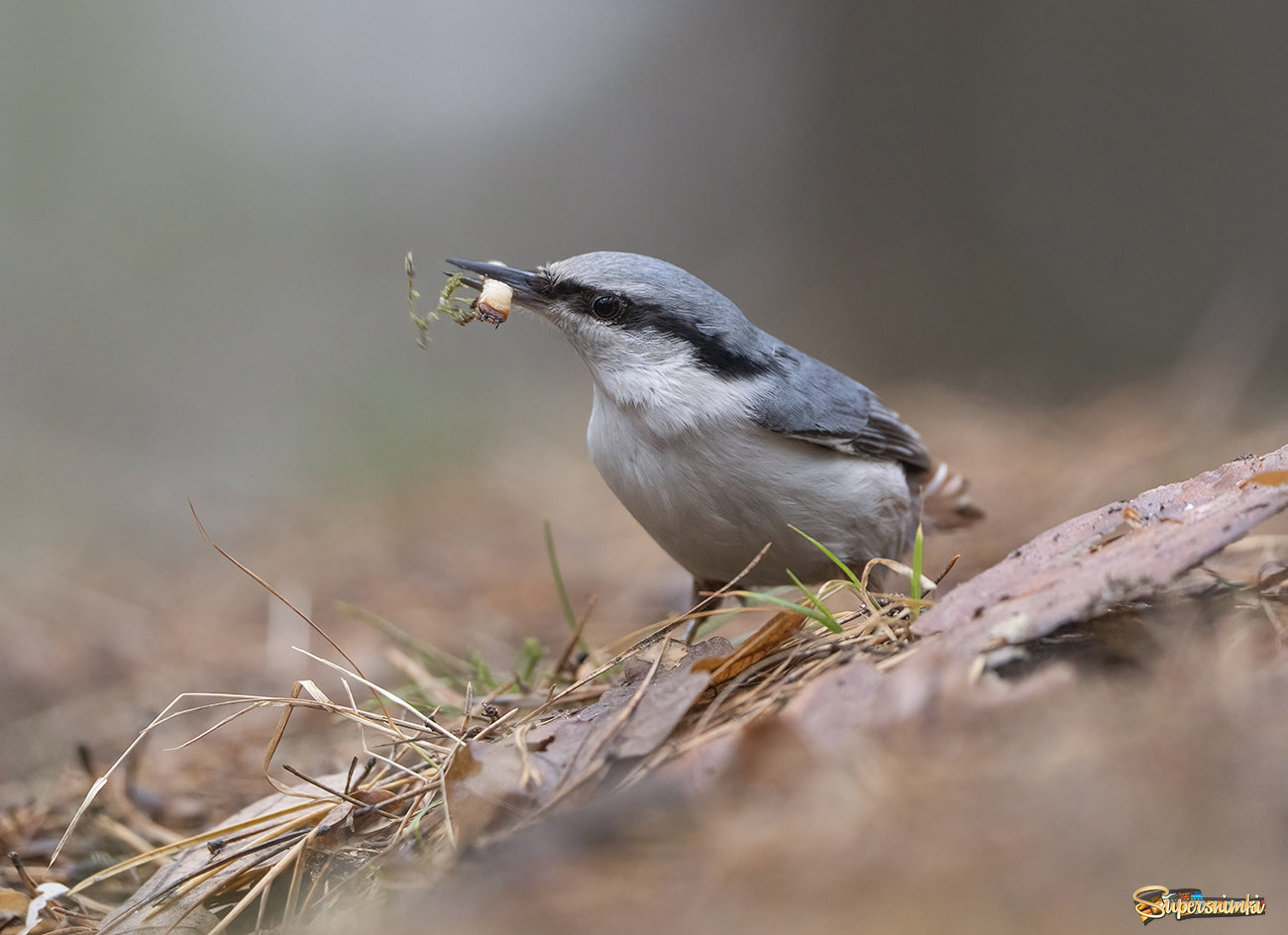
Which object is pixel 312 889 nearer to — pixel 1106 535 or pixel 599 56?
pixel 1106 535

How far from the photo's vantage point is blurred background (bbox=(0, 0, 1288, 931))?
433cm

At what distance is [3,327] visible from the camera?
428 inches

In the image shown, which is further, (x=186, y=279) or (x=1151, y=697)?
(x=186, y=279)

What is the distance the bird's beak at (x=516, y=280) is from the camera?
2.91 meters

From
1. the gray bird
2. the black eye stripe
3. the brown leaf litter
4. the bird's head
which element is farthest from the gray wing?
the brown leaf litter

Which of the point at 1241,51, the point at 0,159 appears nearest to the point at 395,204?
the point at 0,159

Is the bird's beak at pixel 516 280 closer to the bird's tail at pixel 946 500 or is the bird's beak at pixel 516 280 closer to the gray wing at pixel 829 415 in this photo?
the gray wing at pixel 829 415

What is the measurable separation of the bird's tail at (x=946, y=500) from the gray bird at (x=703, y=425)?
2.61 ft

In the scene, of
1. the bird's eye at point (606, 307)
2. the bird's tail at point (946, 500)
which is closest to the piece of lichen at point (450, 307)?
the bird's eye at point (606, 307)

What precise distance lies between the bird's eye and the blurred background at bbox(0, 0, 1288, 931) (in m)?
0.33

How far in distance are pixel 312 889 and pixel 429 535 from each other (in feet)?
14.7

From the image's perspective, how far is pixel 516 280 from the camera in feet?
9.60

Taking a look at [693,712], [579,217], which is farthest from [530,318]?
Answer: [579,217]

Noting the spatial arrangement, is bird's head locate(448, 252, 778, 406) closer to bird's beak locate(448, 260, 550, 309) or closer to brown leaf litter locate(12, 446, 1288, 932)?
bird's beak locate(448, 260, 550, 309)
